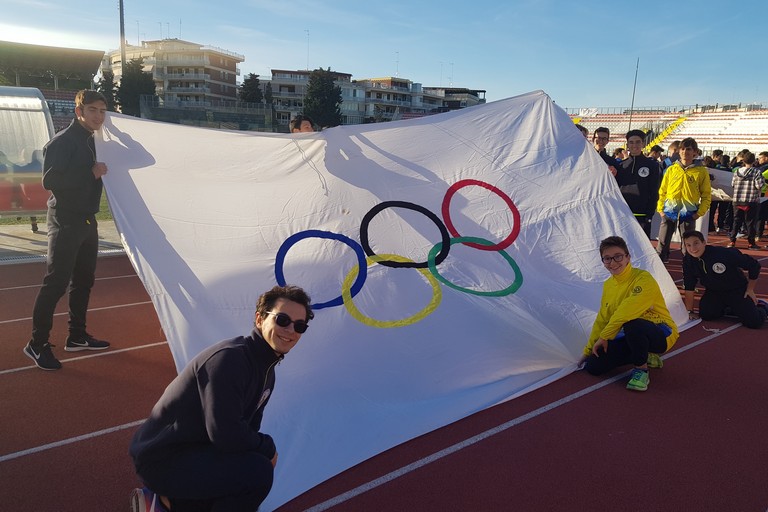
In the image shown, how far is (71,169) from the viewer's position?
13.2 ft

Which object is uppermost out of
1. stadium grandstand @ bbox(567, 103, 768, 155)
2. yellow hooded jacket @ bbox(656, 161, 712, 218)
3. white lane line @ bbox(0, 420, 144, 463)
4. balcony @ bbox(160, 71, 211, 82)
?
balcony @ bbox(160, 71, 211, 82)

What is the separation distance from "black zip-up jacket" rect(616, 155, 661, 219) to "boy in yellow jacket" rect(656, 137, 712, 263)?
2.27ft

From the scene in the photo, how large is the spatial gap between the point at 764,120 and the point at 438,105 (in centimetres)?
5311

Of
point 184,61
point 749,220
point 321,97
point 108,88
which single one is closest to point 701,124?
point 321,97

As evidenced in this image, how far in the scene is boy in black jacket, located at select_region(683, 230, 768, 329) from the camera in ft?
18.3

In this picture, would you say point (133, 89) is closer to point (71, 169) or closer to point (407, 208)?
point (71, 169)

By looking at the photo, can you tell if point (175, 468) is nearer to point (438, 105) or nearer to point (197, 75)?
point (197, 75)

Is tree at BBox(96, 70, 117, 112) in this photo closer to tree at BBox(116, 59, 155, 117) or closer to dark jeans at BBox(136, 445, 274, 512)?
tree at BBox(116, 59, 155, 117)

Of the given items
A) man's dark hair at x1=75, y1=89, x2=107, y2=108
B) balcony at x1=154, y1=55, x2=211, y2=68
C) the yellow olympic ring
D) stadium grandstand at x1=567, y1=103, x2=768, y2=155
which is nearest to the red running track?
the yellow olympic ring

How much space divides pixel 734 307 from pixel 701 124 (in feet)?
143

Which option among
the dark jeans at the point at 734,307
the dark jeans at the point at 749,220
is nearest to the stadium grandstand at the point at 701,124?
the dark jeans at the point at 749,220

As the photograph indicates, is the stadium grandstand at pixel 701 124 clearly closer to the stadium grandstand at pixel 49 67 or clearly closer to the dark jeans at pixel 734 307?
the dark jeans at pixel 734 307

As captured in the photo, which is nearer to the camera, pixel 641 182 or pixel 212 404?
pixel 212 404

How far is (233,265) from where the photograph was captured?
136 inches
